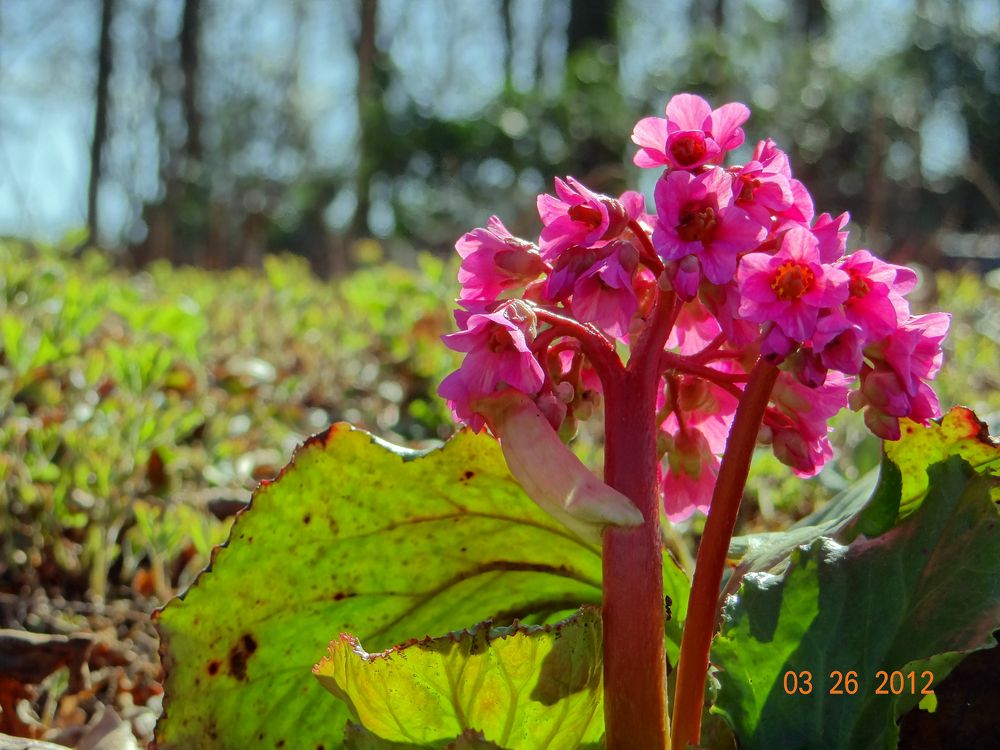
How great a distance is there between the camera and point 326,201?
1869cm

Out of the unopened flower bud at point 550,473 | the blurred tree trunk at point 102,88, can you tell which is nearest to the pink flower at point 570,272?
the unopened flower bud at point 550,473

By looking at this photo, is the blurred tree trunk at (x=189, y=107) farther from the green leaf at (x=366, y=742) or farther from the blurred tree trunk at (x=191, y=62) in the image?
the green leaf at (x=366, y=742)

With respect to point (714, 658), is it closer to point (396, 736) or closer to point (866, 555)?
point (866, 555)

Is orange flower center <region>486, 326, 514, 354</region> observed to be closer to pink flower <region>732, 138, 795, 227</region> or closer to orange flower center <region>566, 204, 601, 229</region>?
orange flower center <region>566, 204, 601, 229</region>

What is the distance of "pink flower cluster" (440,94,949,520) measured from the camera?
0.90 m

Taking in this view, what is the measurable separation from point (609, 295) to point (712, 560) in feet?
0.93

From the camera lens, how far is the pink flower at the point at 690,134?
98 centimetres

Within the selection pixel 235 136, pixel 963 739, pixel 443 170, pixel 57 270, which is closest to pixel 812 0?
pixel 443 170

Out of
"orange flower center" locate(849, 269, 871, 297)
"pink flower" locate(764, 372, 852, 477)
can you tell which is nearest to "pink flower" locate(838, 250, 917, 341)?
"orange flower center" locate(849, 269, 871, 297)

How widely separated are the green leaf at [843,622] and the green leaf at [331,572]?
0.22m

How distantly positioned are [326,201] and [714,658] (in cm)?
1832

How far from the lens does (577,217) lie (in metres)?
0.98

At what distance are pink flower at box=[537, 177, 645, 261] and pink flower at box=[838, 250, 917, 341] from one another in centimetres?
21

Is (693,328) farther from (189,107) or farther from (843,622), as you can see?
(189,107)
